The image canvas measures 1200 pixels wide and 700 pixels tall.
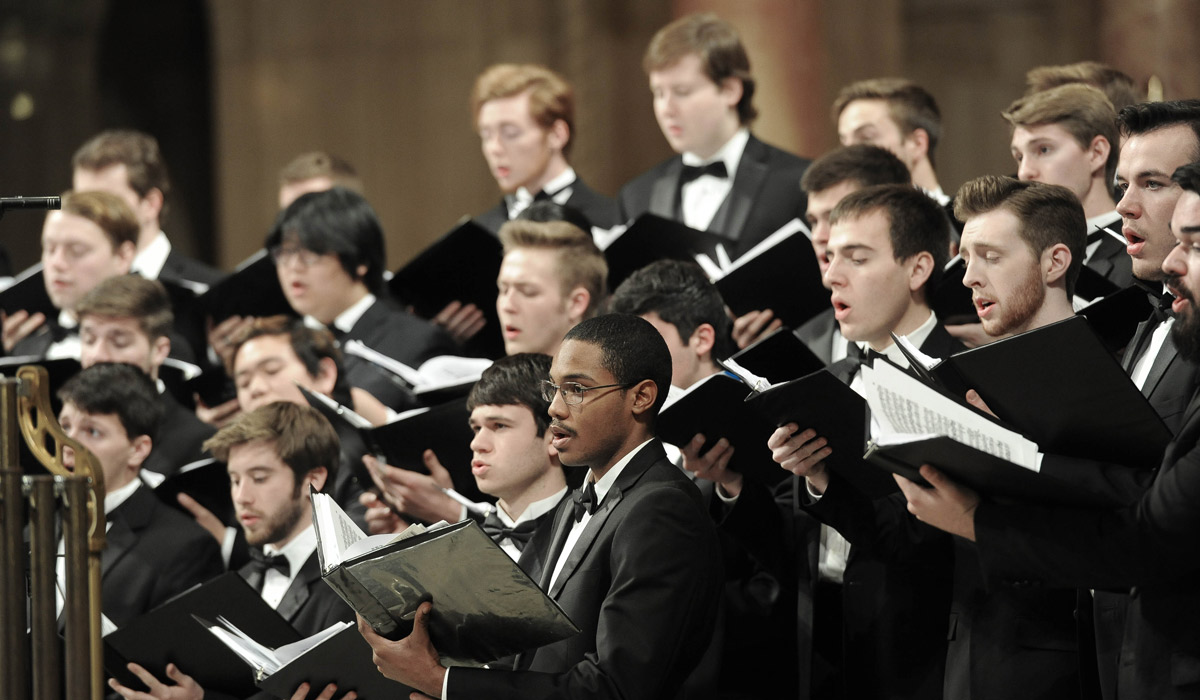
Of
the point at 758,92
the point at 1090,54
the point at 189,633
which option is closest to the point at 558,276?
the point at 189,633

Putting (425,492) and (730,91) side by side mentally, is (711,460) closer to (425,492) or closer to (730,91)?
(425,492)

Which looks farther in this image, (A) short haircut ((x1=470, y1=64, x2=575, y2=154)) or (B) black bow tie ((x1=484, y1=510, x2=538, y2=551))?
(A) short haircut ((x1=470, y1=64, x2=575, y2=154))

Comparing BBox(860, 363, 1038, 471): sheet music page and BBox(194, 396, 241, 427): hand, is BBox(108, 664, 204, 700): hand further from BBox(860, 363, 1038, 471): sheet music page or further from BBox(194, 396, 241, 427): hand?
BBox(860, 363, 1038, 471): sheet music page

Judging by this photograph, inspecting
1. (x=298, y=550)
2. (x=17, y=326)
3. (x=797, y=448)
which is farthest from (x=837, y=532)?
(x=17, y=326)

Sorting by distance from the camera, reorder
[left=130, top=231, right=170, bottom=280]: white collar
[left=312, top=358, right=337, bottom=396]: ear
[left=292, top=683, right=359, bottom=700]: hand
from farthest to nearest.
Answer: [left=130, top=231, right=170, bottom=280]: white collar
[left=312, top=358, right=337, bottom=396]: ear
[left=292, top=683, right=359, bottom=700]: hand

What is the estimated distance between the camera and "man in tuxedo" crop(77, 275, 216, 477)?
17.5ft

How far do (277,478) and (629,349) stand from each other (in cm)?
163

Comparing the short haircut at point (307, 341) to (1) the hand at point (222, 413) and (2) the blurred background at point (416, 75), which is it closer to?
(1) the hand at point (222, 413)

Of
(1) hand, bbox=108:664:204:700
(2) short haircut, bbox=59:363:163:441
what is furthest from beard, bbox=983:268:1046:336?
(2) short haircut, bbox=59:363:163:441

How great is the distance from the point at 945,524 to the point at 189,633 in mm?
1945

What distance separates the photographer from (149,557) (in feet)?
15.0

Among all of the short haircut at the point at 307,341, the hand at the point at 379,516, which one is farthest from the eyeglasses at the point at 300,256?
the hand at the point at 379,516

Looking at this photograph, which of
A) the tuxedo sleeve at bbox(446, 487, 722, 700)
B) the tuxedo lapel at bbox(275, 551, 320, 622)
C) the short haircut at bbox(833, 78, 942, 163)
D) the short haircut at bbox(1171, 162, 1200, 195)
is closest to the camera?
the short haircut at bbox(1171, 162, 1200, 195)

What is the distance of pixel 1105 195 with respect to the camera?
4.30 meters
